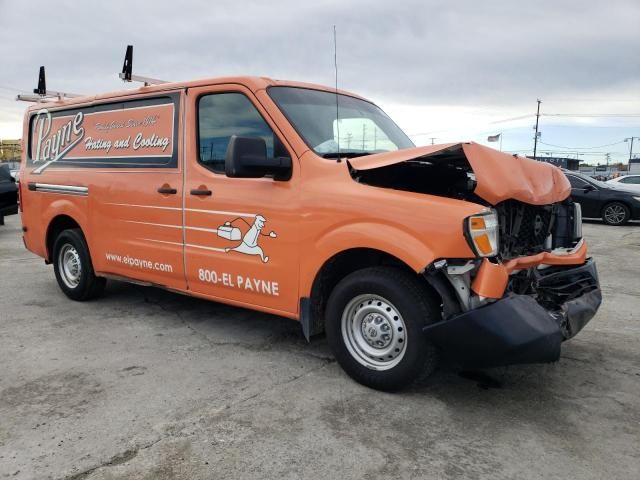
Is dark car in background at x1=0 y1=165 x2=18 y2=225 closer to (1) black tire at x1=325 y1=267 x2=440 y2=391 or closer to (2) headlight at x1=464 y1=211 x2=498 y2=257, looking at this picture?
(1) black tire at x1=325 y1=267 x2=440 y2=391

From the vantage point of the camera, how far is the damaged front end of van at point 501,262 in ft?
9.70

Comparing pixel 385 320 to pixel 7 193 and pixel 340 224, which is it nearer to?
pixel 340 224

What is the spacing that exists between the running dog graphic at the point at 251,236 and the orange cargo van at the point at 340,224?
0.04 feet

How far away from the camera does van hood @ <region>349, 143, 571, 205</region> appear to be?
3096 mm

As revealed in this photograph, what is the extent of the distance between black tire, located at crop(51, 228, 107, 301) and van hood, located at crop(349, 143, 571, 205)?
132 inches

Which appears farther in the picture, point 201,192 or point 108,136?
point 108,136

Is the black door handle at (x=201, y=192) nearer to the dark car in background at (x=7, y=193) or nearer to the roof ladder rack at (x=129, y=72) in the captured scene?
the roof ladder rack at (x=129, y=72)

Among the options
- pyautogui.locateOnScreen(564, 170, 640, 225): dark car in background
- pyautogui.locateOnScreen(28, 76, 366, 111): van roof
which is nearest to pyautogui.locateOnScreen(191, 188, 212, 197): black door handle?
pyautogui.locateOnScreen(28, 76, 366, 111): van roof

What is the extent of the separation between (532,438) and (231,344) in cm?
239

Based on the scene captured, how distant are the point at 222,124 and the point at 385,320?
2026 millimetres

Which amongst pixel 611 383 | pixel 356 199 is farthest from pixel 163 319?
pixel 611 383

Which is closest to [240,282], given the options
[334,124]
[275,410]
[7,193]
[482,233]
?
[275,410]

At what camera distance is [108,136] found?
519 cm

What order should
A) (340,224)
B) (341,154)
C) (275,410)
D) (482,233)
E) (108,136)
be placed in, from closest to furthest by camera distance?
1. (482,233)
2. (275,410)
3. (340,224)
4. (341,154)
5. (108,136)
